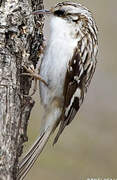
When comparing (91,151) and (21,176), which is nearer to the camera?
(21,176)

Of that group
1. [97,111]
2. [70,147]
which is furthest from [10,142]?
[97,111]

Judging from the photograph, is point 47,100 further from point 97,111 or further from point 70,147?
point 97,111

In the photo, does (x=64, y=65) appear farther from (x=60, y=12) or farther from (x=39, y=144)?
(x=39, y=144)

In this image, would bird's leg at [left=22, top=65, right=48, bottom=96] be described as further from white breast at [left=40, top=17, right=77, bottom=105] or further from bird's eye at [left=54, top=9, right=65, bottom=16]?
bird's eye at [left=54, top=9, right=65, bottom=16]

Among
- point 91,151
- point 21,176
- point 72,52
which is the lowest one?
point 91,151

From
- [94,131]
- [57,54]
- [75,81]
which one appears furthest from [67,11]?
[94,131]

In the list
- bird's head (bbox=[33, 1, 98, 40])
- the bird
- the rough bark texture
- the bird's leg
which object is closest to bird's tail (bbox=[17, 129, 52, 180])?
the bird

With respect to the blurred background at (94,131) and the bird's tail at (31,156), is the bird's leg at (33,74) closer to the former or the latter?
the bird's tail at (31,156)

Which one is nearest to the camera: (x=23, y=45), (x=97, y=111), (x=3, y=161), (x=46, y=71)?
(x=3, y=161)
